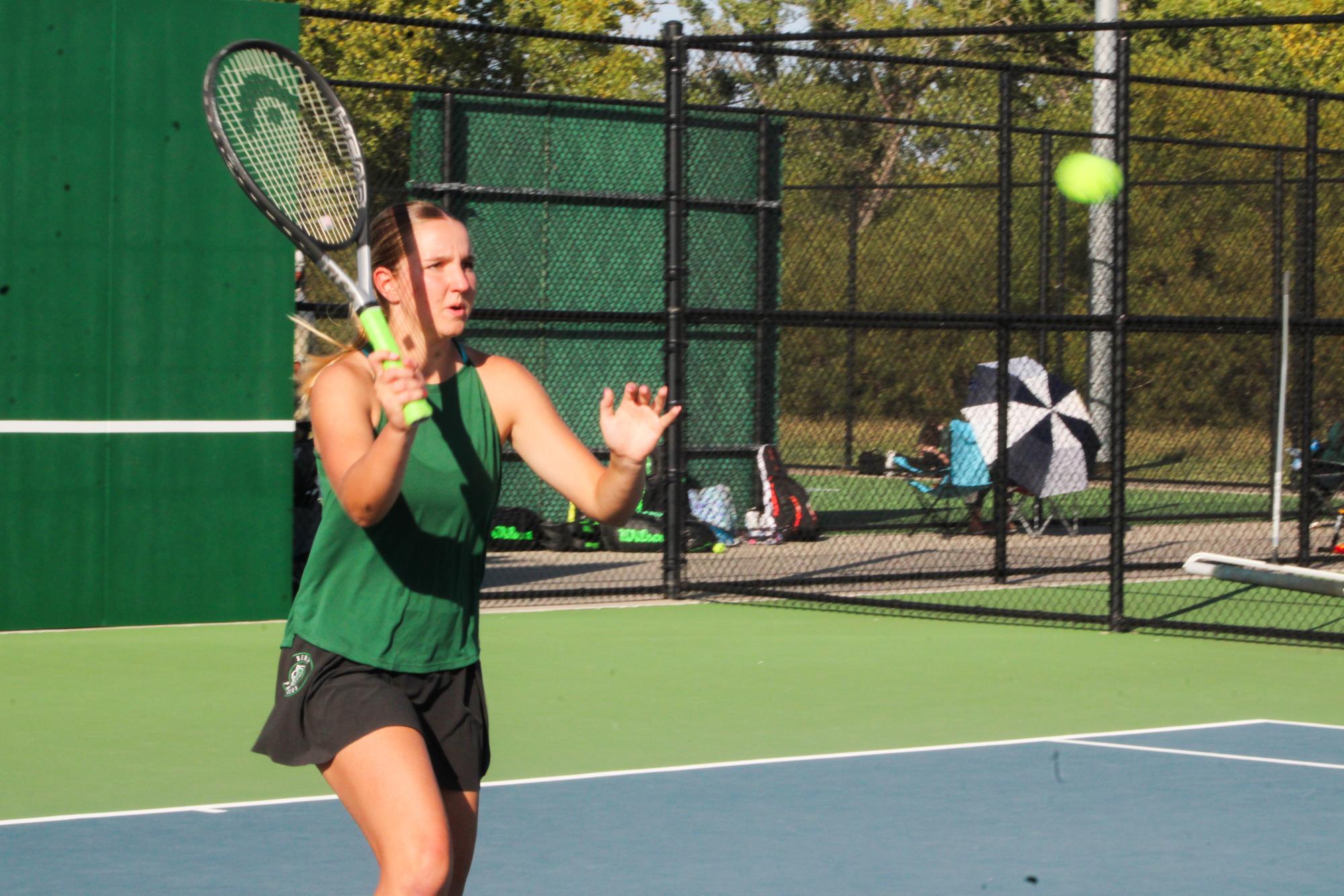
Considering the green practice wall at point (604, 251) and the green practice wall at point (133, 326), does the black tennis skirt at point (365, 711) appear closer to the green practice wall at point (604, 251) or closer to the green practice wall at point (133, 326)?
the green practice wall at point (133, 326)

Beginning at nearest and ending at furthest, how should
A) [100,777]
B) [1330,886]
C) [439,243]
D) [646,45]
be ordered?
[439,243]
[1330,886]
[100,777]
[646,45]

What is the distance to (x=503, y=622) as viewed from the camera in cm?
1061

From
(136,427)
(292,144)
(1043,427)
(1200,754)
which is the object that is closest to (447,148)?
(136,427)

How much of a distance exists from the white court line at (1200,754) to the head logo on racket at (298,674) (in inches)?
168

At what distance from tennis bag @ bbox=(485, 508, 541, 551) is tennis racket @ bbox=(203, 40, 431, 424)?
29.5 feet

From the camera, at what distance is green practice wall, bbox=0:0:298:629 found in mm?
9688

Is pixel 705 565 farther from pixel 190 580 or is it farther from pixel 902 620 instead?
pixel 190 580

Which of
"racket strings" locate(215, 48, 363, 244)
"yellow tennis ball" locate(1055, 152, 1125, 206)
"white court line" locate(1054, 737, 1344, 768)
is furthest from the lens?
"yellow tennis ball" locate(1055, 152, 1125, 206)

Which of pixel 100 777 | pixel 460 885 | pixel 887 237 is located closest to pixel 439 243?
pixel 460 885

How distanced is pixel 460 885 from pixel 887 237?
19497mm

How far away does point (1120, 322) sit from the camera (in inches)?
395

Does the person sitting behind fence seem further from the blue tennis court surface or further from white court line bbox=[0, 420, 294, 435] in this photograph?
the blue tennis court surface

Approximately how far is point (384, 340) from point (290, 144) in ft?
4.52

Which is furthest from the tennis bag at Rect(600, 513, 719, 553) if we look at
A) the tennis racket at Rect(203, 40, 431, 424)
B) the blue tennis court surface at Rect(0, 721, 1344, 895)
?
the tennis racket at Rect(203, 40, 431, 424)
